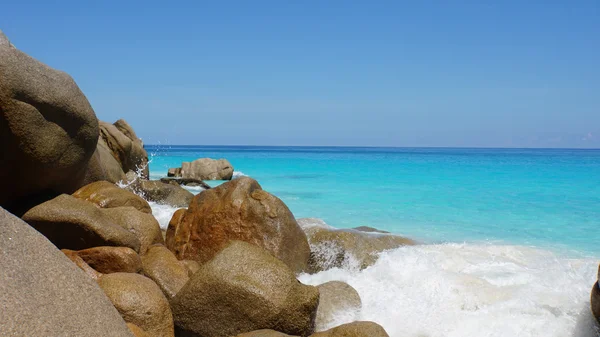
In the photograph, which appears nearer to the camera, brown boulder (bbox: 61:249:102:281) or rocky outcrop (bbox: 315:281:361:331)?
brown boulder (bbox: 61:249:102:281)

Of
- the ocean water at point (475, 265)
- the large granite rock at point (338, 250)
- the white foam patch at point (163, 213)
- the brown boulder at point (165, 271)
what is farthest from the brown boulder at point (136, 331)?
the white foam patch at point (163, 213)

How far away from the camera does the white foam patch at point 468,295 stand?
22.1 ft

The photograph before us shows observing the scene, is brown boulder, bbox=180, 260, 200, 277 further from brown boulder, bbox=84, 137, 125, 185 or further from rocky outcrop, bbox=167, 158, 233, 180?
rocky outcrop, bbox=167, 158, 233, 180

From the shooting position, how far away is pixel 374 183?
30.3m

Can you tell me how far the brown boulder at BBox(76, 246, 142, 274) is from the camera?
6.01 m

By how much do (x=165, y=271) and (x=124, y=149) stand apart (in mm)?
10285

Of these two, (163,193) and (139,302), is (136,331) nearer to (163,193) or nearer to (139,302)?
(139,302)

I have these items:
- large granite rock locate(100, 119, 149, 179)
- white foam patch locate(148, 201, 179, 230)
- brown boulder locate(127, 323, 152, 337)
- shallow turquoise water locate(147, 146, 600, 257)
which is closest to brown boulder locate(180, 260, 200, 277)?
brown boulder locate(127, 323, 152, 337)

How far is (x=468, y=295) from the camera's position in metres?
7.73

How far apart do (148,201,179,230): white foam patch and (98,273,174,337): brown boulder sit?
213 inches

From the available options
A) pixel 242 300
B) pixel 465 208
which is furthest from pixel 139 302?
pixel 465 208

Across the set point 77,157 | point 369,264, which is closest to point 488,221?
point 369,264

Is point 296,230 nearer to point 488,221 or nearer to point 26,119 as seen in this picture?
point 26,119

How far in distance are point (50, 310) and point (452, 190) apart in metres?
24.8
